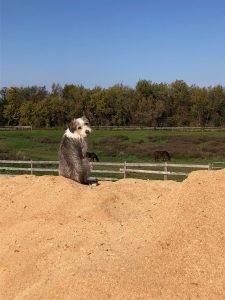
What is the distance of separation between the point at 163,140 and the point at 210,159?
17267mm

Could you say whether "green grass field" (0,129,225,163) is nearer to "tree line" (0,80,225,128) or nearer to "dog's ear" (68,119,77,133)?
"tree line" (0,80,225,128)

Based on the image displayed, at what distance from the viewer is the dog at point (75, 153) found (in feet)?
33.9

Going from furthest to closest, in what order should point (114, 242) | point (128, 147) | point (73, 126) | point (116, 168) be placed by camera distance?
point (128, 147) → point (116, 168) → point (73, 126) → point (114, 242)

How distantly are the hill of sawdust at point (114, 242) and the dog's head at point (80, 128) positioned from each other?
1190 millimetres

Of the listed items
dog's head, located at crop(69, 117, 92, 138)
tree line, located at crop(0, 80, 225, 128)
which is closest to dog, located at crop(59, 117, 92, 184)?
dog's head, located at crop(69, 117, 92, 138)

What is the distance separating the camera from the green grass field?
3984 centimetres

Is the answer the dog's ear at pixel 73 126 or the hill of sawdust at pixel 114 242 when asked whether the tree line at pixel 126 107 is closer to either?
the dog's ear at pixel 73 126

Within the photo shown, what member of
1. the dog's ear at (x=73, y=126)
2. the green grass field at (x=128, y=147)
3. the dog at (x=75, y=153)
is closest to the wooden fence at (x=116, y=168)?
the dog at (x=75, y=153)

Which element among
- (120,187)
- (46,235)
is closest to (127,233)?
(46,235)

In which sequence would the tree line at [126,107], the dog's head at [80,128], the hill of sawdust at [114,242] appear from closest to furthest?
the hill of sawdust at [114,242] → the dog's head at [80,128] → the tree line at [126,107]

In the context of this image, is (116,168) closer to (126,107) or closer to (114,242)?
(114,242)

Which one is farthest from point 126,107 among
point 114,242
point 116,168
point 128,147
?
point 114,242

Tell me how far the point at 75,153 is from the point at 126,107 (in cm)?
7662

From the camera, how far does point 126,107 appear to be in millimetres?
86562
